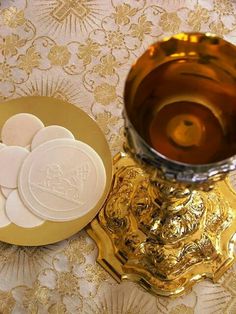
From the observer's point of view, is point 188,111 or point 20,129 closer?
point 188,111

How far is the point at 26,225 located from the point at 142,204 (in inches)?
6.4

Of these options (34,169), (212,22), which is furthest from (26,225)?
(212,22)

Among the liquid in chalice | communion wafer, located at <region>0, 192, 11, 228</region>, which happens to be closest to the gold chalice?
the liquid in chalice

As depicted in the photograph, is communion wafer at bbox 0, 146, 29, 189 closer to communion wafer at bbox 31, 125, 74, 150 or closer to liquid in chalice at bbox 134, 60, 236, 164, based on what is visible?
communion wafer at bbox 31, 125, 74, 150

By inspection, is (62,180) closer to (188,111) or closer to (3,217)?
(3,217)

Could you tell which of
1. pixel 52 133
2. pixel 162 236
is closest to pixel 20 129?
pixel 52 133

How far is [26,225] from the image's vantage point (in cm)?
81

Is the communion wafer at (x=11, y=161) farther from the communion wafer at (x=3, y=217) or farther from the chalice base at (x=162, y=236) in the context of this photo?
the chalice base at (x=162, y=236)

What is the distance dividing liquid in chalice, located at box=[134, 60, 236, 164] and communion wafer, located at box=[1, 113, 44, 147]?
23 centimetres

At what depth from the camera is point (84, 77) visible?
0.91 meters

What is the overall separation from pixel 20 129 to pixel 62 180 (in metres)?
0.10

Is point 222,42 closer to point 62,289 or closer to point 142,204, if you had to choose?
point 142,204

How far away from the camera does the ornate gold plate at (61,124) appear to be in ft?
2.65

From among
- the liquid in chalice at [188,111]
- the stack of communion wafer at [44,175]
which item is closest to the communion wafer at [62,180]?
the stack of communion wafer at [44,175]
